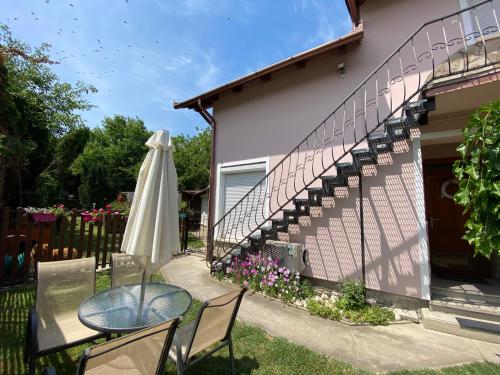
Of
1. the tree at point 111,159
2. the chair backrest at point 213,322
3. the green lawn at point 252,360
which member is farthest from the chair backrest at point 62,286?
the tree at point 111,159

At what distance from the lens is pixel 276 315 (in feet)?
13.5

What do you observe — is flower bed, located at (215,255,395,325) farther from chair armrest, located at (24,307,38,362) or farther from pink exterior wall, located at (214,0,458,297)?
chair armrest, located at (24,307,38,362)

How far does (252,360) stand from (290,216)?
10.3 feet

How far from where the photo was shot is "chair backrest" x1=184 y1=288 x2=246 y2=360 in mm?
2215

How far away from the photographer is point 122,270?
356 cm

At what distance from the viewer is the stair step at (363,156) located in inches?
184

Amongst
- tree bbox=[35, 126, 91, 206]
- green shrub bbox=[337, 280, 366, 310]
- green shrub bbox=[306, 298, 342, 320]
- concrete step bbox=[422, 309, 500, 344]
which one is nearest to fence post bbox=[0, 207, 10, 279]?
green shrub bbox=[306, 298, 342, 320]

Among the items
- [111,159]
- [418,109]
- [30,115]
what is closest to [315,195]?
[418,109]

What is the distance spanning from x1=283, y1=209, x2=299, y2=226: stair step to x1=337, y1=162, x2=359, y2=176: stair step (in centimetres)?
124

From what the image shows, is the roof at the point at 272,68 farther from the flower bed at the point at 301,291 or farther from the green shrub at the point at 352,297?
the green shrub at the point at 352,297

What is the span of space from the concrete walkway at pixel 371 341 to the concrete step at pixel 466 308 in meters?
0.49

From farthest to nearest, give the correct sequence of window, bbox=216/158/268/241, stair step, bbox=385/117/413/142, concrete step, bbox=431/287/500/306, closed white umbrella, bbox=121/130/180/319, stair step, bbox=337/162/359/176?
window, bbox=216/158/268/241
stair step, bbox=337/162/359/176
stair step, bbox=385/117/413/142
concrete step, bbox=431/287/500/306
closed white umbrella, bbox=121/130/180/319

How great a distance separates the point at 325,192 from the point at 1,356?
516 centimetres

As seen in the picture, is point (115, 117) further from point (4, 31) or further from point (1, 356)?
point (1, 356)
